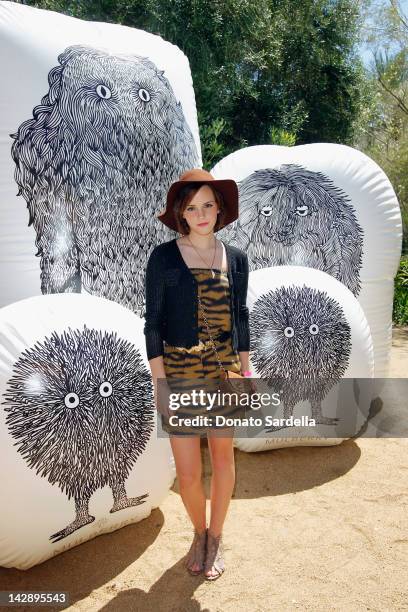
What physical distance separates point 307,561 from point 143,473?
2.70 feet

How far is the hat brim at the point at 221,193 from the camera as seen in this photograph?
208 cm

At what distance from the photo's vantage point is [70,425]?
2.15m

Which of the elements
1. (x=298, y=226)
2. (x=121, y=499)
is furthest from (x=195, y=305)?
(x=298, y=226)

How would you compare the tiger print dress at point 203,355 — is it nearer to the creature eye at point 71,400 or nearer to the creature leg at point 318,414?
the creature eye at point 71,400

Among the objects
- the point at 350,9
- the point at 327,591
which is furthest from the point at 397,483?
the point at 350,9

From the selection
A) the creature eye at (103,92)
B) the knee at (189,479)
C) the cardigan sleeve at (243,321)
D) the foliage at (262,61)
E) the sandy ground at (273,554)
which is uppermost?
the foliage at (262,61)

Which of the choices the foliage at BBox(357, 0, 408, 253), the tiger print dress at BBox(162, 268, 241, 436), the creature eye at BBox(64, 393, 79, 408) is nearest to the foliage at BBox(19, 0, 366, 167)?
the foliage at BBox(357, 0, 408, 253)

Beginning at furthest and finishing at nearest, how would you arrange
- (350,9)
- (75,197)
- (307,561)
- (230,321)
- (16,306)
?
(350,9)
(75,197)
(307,561)
(16,306)
(230,321)

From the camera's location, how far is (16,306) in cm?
225

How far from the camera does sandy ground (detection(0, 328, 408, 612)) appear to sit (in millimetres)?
2193

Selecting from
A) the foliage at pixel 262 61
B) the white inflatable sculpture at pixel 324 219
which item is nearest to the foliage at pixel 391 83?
the foliage at pixel 262 61

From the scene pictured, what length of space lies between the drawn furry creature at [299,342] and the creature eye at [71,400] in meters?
1.22

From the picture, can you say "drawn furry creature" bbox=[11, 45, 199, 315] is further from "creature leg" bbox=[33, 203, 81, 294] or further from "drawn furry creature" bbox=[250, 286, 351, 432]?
"drawn furry creature" bbox=[250, 286, 351, 432]

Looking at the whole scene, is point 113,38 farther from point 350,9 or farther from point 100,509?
point 350,9
